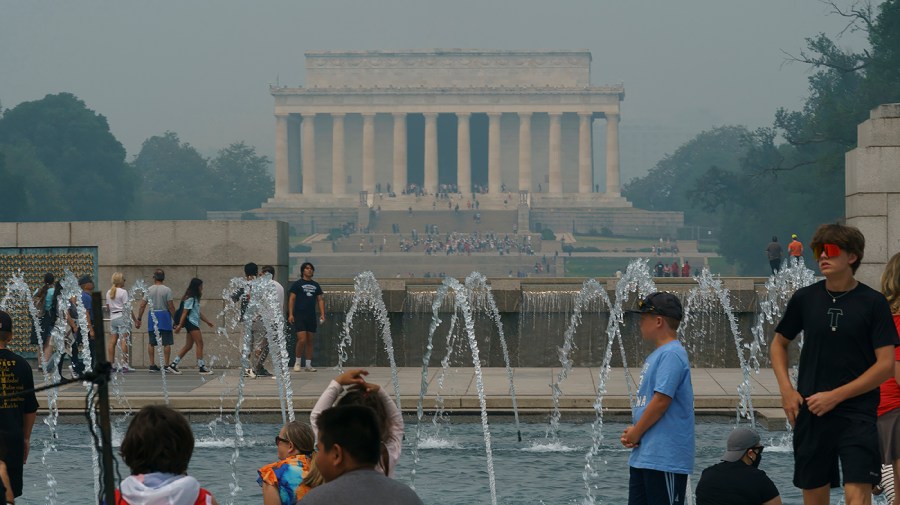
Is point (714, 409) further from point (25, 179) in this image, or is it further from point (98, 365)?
point (25, 179)

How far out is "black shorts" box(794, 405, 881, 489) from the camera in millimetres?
7055

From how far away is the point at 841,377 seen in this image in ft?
23.3

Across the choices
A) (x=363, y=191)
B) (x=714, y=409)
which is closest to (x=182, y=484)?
(x=714, y=409)

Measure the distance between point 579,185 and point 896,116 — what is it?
4573 inches

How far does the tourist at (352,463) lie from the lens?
15.8 ft

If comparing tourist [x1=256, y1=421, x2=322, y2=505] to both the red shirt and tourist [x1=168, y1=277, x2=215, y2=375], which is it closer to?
the red shirt

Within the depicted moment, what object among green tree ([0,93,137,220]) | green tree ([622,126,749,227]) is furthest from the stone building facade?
green tree ([0,93,137,220])

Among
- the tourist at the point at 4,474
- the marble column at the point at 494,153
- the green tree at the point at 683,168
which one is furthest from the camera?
the green tree at the point at 683,168

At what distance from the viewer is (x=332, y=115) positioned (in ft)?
439

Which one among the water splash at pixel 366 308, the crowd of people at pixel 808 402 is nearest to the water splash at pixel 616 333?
the water splash at pixel 366 308

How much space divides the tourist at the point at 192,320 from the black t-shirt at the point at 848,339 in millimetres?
12213

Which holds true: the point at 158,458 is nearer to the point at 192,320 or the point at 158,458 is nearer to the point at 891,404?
the point at 891,404

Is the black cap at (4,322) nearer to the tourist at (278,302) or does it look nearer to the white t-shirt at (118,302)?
the tourist at (278,302)

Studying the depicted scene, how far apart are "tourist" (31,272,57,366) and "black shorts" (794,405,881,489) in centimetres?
1316
